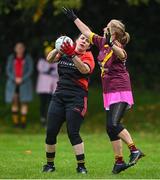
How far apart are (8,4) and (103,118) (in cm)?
436

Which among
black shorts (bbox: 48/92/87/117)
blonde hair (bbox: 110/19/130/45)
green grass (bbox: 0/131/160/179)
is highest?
blonde hair (bbox: 110/19/130/45)

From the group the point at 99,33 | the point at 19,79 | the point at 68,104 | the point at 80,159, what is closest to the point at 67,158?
the point at 80,159

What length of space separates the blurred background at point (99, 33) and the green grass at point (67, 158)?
2660 millimetres

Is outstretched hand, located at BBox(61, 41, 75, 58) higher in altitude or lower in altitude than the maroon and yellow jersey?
higher

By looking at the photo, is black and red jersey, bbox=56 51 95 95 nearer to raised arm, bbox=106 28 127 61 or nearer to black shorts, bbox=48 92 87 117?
black shorts, bbox=48 92 87 117

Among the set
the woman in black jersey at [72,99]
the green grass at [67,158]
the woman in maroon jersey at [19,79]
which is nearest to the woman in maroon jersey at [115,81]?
the woman in black jersey at [72,99]

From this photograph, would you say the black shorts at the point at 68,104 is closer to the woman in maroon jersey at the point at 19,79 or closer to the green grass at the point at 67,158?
the green grass at the point at 67,158

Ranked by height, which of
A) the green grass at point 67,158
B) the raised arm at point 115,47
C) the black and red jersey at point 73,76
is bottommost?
the green grass at point 67,158

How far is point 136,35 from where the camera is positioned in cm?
2739

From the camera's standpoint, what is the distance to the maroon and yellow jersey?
10562 mm

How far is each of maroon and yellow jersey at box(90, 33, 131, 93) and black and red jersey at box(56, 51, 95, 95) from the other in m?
0.21

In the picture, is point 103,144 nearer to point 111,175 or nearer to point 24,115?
point 24,115

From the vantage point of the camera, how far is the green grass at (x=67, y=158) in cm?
1048

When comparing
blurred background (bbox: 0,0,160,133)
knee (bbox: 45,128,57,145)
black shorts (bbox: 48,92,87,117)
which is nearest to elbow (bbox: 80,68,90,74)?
black shorts (bbox: 48,92,87,117)
